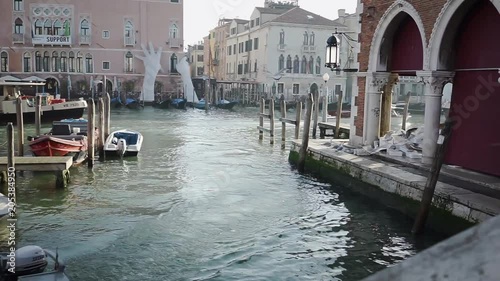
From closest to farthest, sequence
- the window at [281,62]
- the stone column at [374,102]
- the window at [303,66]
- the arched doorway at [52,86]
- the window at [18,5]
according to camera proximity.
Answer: the stone column at [374,102] < the window at [18,5] < the arched doorway at [52,86] < the window at [281,62] < the window at [303,66]

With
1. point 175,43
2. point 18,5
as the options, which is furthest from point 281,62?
point 18,5

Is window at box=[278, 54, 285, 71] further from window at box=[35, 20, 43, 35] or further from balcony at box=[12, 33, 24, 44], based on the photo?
balcony at box=[12, 33, 24, 44]

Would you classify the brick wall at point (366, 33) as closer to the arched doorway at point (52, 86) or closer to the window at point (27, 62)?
the arched doorway at point (52, 86)

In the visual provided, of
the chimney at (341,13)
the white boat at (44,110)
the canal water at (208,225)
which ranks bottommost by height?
the canal water at (208,225)

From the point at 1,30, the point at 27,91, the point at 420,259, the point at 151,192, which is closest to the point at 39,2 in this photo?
the point at 1,30

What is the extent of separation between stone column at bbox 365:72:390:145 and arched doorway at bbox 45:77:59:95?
29.3m

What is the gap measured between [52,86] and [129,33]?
6.58 meters

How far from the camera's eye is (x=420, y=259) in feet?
2.73

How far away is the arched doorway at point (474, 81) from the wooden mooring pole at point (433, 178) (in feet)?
6.21

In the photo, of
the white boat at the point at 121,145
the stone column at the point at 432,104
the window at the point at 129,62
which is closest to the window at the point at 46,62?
the window at the point at 129,62

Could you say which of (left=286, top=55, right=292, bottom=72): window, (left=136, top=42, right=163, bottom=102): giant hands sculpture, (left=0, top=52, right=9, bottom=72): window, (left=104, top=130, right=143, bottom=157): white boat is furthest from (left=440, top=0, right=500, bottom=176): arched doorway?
(left=0, top=52, right=9, bottom=72): window

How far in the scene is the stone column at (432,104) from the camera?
768 cm

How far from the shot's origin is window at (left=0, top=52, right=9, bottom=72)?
3297 centimetres

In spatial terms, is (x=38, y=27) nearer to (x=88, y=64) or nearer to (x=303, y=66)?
(x=88, y=64)
